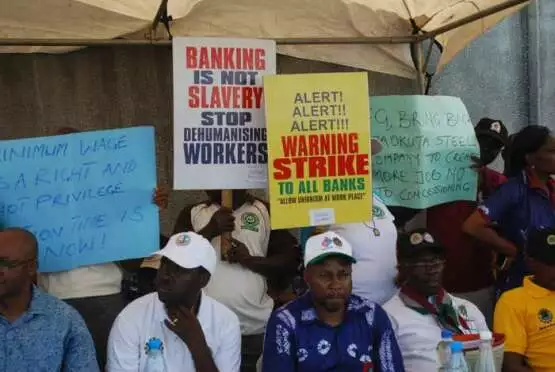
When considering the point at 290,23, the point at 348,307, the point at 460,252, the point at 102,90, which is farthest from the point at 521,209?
the point at 102,90

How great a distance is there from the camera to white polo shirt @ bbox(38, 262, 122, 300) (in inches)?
156

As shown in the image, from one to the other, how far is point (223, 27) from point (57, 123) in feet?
4.19

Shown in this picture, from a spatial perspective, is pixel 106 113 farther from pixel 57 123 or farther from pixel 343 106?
pixel 343 106

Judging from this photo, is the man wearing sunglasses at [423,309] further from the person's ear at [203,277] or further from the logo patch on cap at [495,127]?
the logo patch on cap at [495,127]

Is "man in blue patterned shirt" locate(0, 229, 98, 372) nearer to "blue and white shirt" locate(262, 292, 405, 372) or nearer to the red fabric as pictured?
"blue and white shirt" locate(262, 292, 405, 372)

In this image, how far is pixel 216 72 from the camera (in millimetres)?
4332

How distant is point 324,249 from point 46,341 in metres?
1.25

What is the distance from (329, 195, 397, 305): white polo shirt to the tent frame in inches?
51.2

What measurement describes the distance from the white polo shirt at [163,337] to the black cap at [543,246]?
1.48 m

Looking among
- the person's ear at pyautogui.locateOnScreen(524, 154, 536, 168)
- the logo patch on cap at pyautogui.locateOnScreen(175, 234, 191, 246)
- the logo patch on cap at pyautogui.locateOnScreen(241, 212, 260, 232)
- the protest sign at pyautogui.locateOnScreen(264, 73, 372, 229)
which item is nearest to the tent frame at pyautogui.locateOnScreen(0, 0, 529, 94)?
the protest sign at pyautogui.locateOnScreen(264, 73, 372, 229)

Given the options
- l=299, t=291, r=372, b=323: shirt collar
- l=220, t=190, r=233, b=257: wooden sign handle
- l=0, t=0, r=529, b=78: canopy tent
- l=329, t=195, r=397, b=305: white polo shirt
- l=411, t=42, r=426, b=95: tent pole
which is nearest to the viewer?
l=299, t=291, r=372, b=323: shirt collar

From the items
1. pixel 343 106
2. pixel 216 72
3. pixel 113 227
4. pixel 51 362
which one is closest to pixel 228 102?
pixel 216 72

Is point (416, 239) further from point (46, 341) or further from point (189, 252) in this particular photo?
point (46, 341)

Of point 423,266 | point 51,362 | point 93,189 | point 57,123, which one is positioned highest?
point 57,123
